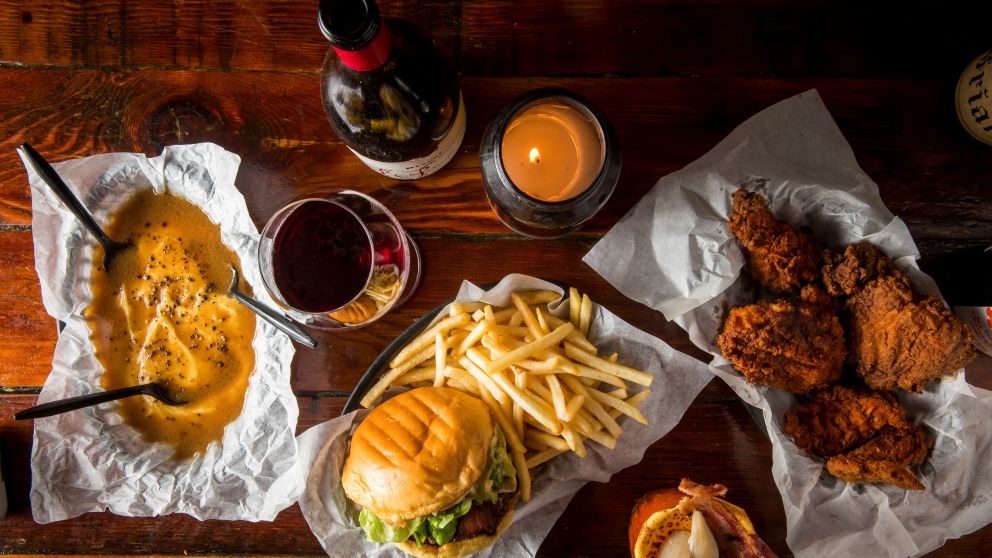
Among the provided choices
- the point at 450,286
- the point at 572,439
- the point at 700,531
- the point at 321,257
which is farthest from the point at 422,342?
the point at 700,531

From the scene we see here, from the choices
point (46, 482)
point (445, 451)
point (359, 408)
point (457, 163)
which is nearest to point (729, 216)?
point (457, 163)

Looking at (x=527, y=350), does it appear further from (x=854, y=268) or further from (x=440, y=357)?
(x=854, y=268)

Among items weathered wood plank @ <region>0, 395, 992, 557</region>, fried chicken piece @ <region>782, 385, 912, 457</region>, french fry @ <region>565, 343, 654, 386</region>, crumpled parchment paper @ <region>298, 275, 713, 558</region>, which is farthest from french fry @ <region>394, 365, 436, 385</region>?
fried chicken piece @ <region>782, 385, 912, 457</region>

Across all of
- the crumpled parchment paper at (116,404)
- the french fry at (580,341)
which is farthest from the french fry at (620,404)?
the crumpled parchment paper at (116,404)

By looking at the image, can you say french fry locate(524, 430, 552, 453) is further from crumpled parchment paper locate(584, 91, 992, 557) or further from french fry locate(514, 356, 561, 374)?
crumpled parchment paper locate(584, 91, 992, 557)

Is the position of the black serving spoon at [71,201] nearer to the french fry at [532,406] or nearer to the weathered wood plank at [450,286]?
the weathered wood plank at [450,286]

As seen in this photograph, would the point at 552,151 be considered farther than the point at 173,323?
No

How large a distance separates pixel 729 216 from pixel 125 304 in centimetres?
170

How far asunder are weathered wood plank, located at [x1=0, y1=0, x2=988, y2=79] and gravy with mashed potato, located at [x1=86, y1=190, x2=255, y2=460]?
50cm

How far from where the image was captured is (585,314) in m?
1.53

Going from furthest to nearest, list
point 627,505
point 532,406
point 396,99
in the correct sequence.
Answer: point 627,505
point 532,406
point 396,99

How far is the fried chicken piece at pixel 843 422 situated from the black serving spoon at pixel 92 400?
1.68m

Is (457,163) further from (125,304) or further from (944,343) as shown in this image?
(944,343)

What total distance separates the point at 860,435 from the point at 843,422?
0.16 ft
